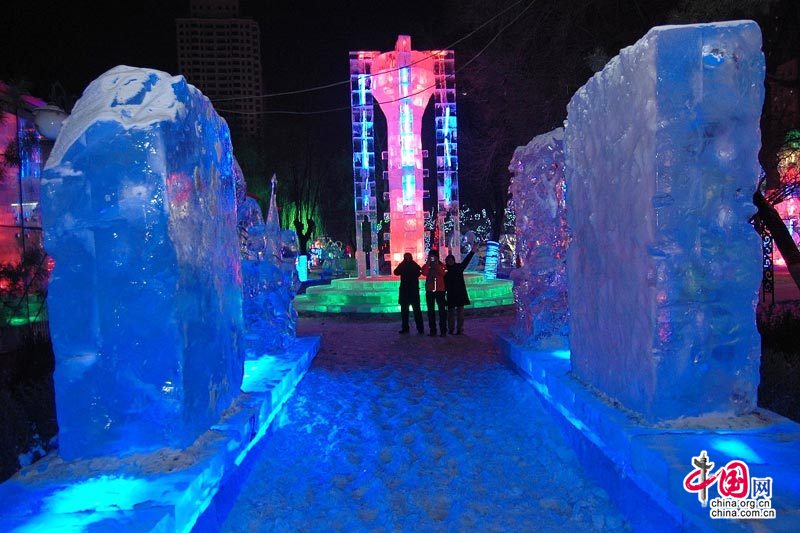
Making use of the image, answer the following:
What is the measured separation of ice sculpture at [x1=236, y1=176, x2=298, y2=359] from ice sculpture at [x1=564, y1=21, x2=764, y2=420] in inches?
202

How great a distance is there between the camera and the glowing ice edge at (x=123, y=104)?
3.57 metres

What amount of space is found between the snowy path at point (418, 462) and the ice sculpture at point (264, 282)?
2.92 feet

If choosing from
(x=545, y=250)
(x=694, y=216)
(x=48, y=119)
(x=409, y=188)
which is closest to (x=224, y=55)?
(x=409, y=188)

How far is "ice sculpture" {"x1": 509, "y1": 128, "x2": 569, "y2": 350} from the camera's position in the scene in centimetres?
741

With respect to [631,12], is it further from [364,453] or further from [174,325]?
[174,325]

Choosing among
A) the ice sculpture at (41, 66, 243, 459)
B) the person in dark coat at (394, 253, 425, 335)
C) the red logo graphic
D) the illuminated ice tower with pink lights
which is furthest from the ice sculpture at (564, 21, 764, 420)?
the illuminated ice tower with pink lights

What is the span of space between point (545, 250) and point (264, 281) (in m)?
3.96

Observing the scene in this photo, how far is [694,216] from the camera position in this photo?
12.6 feet

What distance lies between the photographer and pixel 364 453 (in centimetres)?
489

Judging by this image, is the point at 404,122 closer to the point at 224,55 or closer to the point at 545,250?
the point at 545,250

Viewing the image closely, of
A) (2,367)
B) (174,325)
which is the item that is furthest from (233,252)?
(2,367)

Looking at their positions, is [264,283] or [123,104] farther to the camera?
[264,283]

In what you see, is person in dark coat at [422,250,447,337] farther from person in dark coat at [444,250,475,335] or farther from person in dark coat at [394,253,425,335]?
person in dark coat at [394,253,425,335]

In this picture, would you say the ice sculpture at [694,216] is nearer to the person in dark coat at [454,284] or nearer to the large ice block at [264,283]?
the large ice block at [264,283]
